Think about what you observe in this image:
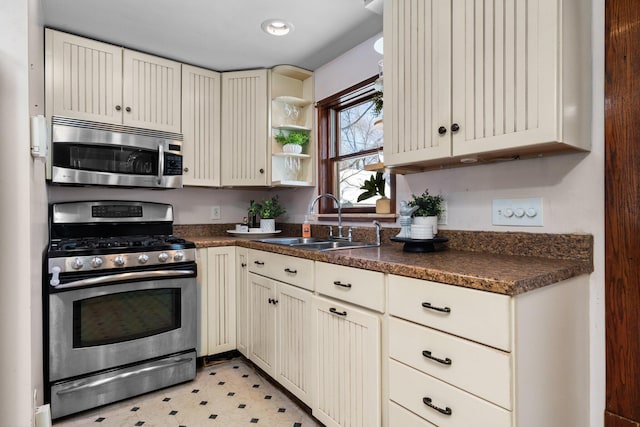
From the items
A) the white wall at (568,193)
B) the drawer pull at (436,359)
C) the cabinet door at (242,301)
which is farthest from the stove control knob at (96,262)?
the white wall at (568,193)

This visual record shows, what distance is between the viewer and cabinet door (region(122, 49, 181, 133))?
239 cm

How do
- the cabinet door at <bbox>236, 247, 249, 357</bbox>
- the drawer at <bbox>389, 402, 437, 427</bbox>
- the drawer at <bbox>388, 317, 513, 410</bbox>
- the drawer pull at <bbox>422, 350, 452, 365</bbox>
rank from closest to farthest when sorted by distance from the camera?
the drawer at <bbox>388, 317, 513, 410</bbox>
the drawer pull at <bbox>422, 350, 452, 365</bbox>
the drawer at <bbox>389, 402, 437, 427</bbox>
the cabinet door at <bbox>236, 247, 249, 357</bbox>

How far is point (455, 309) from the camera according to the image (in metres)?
1.06

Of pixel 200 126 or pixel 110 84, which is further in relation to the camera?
pixel 200 126

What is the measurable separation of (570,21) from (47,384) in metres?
2.78

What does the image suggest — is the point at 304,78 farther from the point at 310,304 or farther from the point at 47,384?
the point at 47,384

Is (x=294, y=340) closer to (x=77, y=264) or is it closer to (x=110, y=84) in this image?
(x=77, y=264)

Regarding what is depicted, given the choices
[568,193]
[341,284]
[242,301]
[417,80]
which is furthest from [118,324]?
[568,193]

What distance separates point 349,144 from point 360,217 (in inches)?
25.2

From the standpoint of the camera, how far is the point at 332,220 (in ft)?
8.58

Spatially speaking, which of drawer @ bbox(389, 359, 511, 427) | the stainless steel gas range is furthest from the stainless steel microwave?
drawer @ bbox(389, 359, 511, 427)

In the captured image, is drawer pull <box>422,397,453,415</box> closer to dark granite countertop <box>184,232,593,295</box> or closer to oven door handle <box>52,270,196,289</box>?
dark granite countertop <box>184,232,593,295</box>

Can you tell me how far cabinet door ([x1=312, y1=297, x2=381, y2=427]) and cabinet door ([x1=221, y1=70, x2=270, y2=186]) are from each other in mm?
1439

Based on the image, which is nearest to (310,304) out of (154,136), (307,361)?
(307,361)
